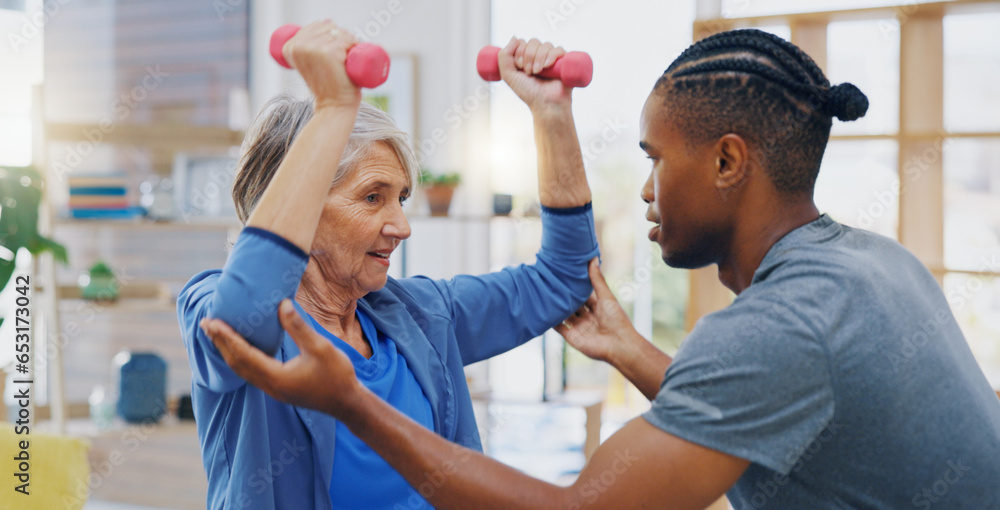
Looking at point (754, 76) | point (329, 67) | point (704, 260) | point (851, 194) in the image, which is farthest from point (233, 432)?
point (851, 194)

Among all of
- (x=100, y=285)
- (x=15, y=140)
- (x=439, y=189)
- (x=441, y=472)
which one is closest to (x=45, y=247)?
(x=100, y=285)

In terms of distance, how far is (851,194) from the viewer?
3.04 metres

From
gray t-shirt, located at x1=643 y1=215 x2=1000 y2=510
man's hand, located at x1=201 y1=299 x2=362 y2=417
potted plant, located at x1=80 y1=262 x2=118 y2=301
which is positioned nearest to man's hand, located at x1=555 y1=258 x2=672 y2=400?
gray t-shirt, located at x1=643 y1=215 x2=1000 y2=510

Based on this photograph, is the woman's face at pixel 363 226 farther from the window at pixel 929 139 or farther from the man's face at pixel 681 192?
the window at pixel 929 139

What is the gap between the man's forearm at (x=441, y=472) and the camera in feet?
3.11

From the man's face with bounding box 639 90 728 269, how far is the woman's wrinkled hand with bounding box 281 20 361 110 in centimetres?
44

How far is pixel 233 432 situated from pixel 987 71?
9.81ft

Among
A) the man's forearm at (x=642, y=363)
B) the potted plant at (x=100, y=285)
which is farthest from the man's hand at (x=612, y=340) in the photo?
the potted plant at (x=100, y=285)

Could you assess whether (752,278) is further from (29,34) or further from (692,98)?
(29,34)

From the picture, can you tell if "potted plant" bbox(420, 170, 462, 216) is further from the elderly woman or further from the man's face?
the man's face

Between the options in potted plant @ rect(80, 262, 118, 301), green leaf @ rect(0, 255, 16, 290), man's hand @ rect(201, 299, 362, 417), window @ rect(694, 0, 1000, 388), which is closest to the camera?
man's hand @ rect(201, 299, 362, 417)

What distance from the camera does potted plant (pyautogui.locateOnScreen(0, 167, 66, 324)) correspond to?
2.92 metres

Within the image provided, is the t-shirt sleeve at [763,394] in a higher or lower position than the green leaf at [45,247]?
lower

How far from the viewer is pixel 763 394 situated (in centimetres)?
90
